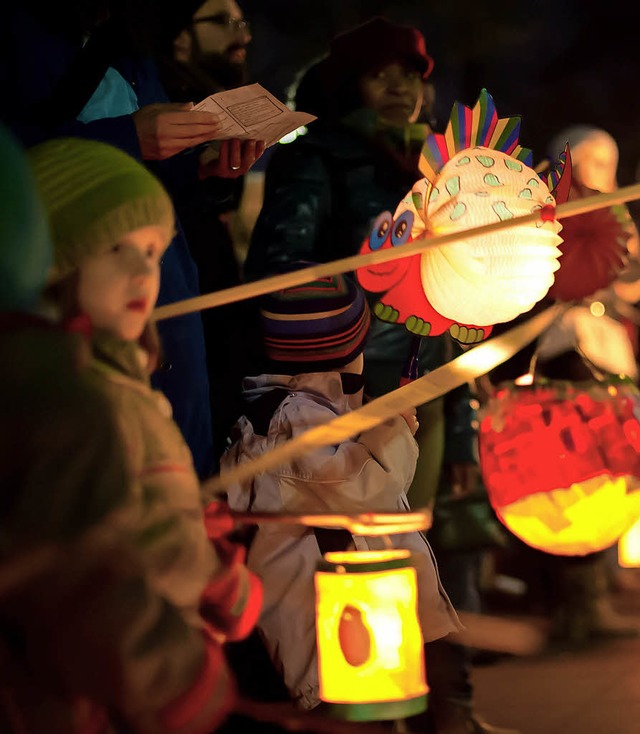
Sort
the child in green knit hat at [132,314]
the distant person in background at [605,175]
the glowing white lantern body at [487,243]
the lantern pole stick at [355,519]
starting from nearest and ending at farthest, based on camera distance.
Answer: the child in green knit hat at [132,314], the lantern pole stick at [355,519], the glowing white lantern body at [487,243], the distant person in background at [605,175]

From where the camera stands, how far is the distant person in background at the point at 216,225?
2.13 m

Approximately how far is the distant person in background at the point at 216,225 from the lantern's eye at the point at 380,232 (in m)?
0.40

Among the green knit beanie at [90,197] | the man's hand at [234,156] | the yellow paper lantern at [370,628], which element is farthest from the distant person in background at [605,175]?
the green knit beanie at [90,197]

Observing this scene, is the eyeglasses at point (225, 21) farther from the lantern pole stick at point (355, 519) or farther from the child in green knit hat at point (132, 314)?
the lantern pole stick at point (355, 519)

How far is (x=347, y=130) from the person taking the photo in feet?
8.18

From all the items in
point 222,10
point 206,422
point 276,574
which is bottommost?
point 276,574

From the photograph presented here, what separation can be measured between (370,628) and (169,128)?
2.50 ft

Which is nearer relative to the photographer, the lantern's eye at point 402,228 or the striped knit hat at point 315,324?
the lantern's eye at point 402,228

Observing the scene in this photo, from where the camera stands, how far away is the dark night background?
291 centimetres

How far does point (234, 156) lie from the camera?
154 cm

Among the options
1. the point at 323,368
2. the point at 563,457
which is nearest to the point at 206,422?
the point at 323,368

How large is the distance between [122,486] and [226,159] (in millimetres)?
820

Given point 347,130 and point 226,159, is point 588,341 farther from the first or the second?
point 226,159

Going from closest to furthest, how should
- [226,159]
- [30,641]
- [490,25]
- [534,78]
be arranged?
[30,641] → [226,159] → [490,25] → [534,78]
